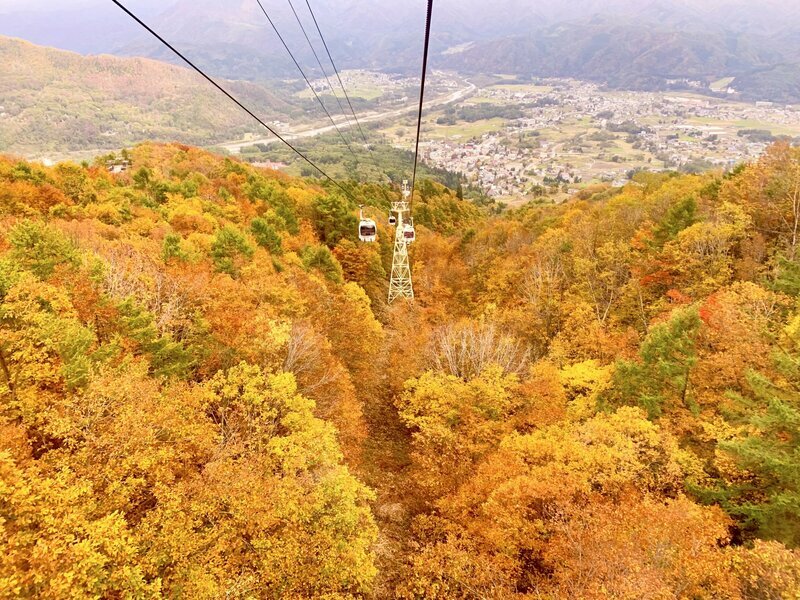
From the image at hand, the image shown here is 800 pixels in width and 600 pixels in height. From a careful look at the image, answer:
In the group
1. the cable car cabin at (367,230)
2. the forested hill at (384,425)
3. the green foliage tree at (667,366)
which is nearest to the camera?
the forested hill at (384,425)

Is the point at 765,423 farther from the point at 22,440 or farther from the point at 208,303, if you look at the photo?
the point at 208,303

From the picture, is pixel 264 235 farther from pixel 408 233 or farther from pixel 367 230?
pixel 408 233

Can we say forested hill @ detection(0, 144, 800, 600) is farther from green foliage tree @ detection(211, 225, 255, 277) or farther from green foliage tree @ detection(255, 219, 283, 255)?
green foliage tree @ detection(255, 219, 283, 255)

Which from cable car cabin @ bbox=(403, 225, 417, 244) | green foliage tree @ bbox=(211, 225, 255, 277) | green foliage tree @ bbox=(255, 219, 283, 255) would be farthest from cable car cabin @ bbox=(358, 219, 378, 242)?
green foliage tree @ bbox=(255, 219, 283, 255)

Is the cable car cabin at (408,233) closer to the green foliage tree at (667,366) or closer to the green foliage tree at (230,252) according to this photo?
the green foliage tree at (230,252)

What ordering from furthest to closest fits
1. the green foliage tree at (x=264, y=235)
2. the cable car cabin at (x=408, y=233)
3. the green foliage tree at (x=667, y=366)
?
the green foliage tree at (x=264, y=235) → the cable car cabin at (x=408, y=233) → the green foliage tree at (x=667, y=366)

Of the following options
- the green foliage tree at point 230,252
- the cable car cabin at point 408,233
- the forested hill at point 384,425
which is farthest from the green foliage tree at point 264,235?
the cable car cabin at point 408,233

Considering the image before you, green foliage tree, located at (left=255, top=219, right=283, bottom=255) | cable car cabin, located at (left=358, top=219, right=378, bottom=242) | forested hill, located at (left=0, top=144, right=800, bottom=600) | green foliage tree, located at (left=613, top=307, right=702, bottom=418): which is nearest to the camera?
forested hill, located at (left=0, top=144, right=800, bottom=600)

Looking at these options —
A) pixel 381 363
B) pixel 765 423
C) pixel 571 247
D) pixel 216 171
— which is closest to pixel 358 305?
pixel 381 363
